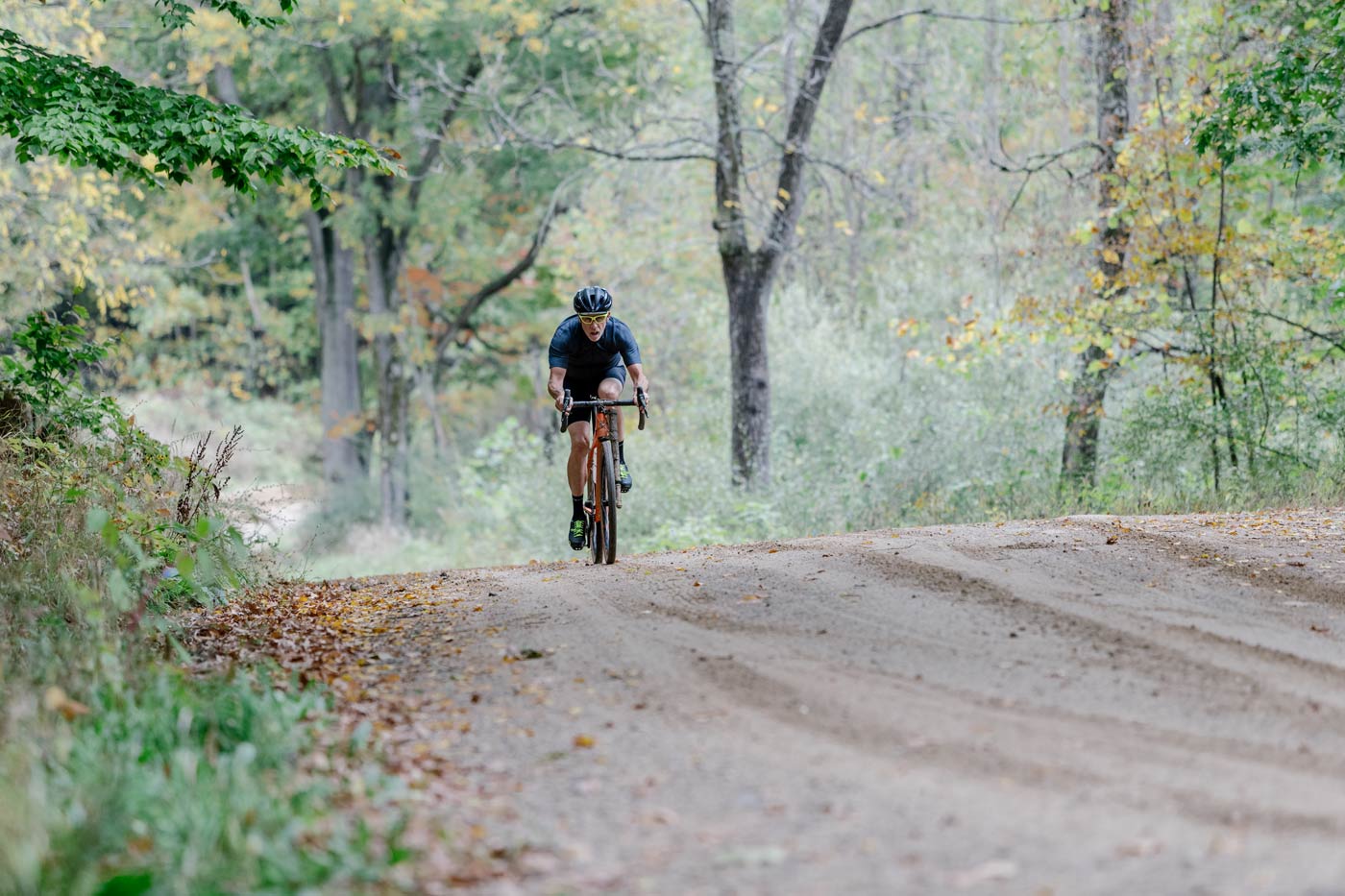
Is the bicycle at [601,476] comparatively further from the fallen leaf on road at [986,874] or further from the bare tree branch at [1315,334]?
the bare tree branch at [1315,334]

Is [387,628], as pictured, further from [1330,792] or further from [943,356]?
[943,356]

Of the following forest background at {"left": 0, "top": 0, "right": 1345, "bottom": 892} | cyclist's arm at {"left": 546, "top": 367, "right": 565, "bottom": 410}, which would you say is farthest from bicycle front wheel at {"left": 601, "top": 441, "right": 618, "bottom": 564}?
forest background at {"left": 0, "top": 0, "right": 1345, "bottom": 892}

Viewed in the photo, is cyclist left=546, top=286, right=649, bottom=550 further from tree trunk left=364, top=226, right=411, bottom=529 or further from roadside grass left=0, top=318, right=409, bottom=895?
tree trunk left=364, top=226, right=411, bottom=529

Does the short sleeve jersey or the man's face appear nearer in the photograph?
the man's face

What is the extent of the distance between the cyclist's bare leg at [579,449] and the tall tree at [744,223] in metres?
6.75

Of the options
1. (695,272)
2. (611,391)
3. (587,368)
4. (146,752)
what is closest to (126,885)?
(146,752)

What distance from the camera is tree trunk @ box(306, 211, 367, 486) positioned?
25.9 meters

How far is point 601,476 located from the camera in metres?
10.0

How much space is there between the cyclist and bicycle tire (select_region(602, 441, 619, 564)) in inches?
2.6

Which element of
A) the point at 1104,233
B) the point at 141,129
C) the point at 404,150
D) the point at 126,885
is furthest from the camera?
the point at 404,150

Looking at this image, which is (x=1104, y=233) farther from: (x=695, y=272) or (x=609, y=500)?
(x=695, y=272)

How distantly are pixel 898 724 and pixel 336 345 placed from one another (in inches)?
897

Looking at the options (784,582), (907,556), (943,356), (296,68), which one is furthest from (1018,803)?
(296,68)

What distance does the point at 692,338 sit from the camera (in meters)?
30.0
